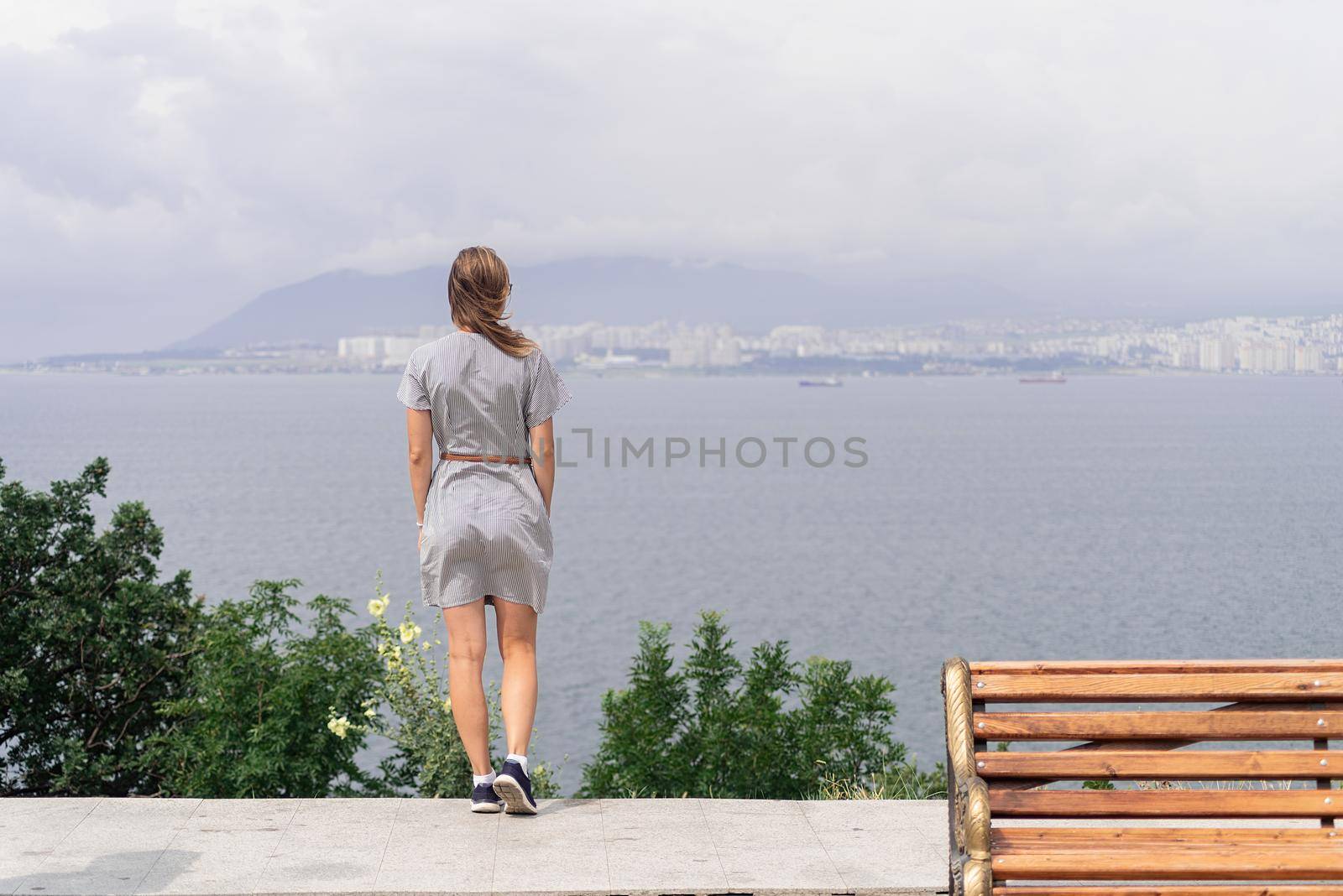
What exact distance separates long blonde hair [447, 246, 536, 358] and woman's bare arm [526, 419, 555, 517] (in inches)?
10.4

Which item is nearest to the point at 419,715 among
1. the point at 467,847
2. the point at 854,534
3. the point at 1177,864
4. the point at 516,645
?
the point at 516,645

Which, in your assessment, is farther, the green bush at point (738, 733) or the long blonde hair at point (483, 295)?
the green bush at point (738, 733)

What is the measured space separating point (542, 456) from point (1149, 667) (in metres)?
2.30

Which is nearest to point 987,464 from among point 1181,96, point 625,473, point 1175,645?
point 625,473

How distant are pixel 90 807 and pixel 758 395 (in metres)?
194

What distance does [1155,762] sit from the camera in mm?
3158

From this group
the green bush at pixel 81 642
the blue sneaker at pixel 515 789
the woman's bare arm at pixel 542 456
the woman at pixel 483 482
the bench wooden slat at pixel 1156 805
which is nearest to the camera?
the bench wooden slat at pixel 1156 805

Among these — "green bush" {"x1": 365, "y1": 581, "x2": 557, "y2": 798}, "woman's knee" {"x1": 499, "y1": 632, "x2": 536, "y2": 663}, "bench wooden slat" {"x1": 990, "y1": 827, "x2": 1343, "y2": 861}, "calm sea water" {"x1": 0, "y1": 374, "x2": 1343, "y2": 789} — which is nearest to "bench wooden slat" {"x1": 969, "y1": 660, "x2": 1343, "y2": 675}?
"bench wooden slat" {"x1": 990, "y1": 827, "x2": 1343, "y2": 861}

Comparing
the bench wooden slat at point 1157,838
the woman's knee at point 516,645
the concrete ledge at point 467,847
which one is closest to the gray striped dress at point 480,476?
the woman's knee at point 516,645

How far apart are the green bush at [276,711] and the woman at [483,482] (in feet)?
4.07

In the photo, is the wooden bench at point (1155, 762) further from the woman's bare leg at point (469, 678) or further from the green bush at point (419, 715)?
the green bush at point (419, 715)

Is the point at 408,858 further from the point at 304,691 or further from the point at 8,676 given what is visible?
the point at 8,676

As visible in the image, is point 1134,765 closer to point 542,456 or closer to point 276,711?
point 542,456

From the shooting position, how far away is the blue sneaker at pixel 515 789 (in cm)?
458
